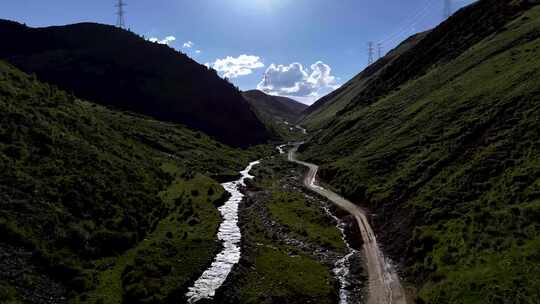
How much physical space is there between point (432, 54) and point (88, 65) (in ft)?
413

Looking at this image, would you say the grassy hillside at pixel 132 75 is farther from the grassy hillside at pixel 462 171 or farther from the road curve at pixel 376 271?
the road curve at pixel 376 271

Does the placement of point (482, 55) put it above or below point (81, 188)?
above

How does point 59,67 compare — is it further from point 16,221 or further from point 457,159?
point 457,159

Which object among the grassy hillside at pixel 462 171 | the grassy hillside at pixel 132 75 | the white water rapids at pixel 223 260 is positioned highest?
the grassy hillside at pixel 132 75

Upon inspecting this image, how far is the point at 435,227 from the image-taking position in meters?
43.7

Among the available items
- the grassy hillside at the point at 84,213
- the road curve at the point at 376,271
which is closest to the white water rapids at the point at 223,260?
the grassy hillside at the point at 84,213

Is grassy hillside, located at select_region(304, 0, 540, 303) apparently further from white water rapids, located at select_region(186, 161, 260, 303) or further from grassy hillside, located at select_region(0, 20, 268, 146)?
grassy hillside, located at select_region(0, 20, 268, 146)

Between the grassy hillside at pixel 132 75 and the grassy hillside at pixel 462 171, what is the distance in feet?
207

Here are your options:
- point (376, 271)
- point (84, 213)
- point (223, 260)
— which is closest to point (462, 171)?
point (376, 271)

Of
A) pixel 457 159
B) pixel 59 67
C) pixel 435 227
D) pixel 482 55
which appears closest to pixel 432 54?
pixel 482 55

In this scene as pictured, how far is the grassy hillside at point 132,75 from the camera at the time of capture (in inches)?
5846

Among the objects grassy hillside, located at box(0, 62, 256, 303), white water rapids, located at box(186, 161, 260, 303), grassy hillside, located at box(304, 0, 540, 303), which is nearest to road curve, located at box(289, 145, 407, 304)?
grassy hillside, located at box(304, 0, 540, 303)

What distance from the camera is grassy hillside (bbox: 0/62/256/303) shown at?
32.5m

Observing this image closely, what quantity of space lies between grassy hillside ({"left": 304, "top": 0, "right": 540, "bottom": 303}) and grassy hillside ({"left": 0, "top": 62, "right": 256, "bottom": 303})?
22.7 m
